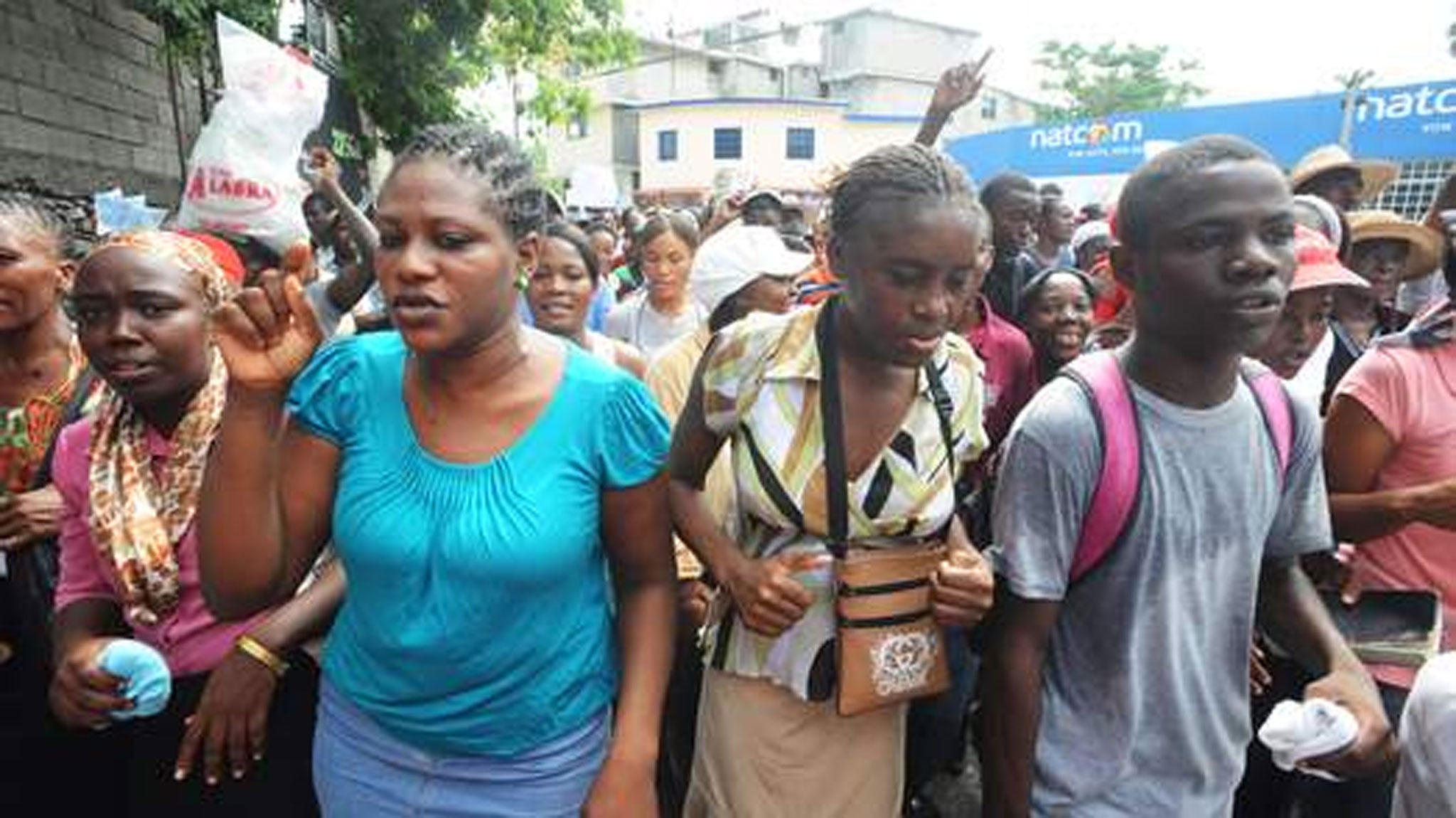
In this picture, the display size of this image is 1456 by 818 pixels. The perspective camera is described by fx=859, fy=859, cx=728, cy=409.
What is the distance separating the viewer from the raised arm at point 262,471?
1.30 meters

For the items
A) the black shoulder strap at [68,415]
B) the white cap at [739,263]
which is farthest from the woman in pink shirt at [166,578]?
the white cap at [739,263]

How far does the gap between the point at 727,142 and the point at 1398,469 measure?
36.2 metres

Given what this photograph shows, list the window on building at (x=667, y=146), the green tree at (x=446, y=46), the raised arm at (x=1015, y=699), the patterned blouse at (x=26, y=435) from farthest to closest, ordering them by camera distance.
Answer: the window on building at (x=667, y=146) → the green tree at (x=446, y=46) → the patterned blouse at (x=26, y=435) → the raised arm at (x=1015, y=699)

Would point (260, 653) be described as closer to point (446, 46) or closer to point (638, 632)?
point (638, 632)

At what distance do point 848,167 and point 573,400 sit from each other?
806 mm

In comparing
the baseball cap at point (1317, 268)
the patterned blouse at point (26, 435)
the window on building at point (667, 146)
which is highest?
the window on building at point (667, 146)

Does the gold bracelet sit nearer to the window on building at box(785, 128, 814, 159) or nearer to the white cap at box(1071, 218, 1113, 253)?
the white cap at box(1071, 218, 1113, 253)

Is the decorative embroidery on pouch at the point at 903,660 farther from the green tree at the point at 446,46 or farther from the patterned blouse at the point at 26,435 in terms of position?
the green tree at the point at 446,46

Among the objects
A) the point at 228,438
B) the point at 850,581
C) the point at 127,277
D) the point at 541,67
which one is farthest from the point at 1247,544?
the point at 541,67

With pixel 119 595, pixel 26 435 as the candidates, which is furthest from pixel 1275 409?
pixel 26 435

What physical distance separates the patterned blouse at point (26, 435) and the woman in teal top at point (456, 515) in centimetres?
101

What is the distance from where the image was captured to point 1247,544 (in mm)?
1566

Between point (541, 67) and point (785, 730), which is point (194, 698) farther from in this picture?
point (541, 67)

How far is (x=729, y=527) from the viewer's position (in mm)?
2057
